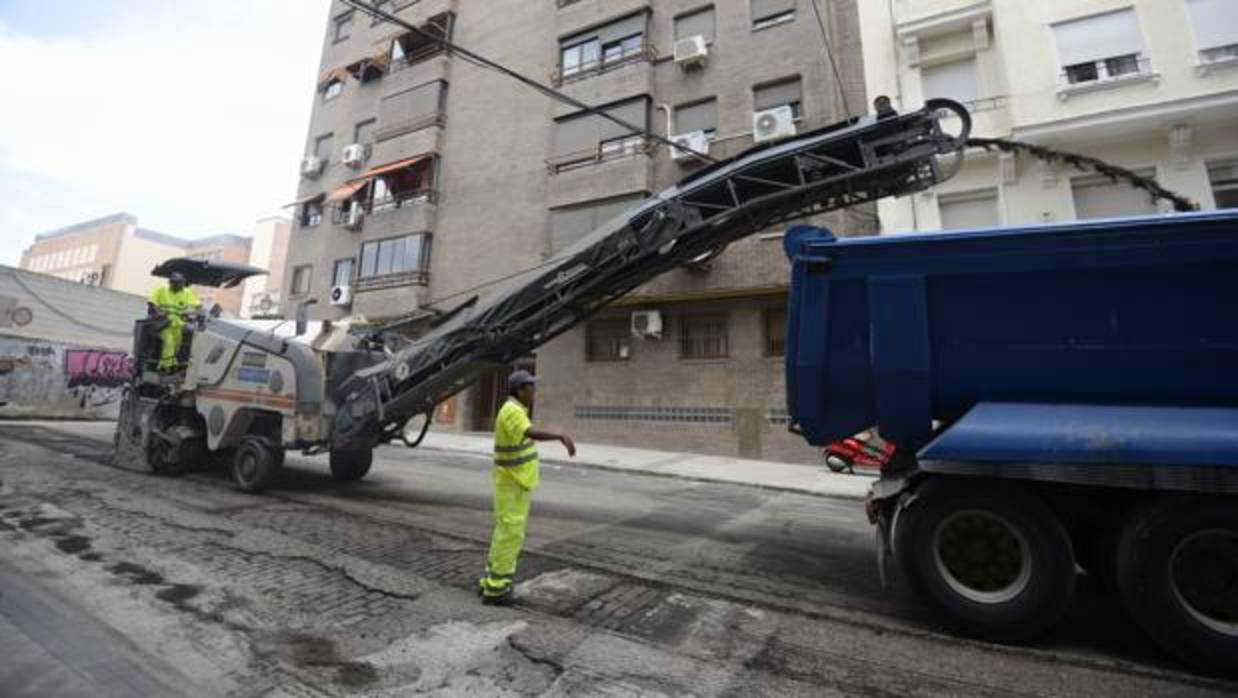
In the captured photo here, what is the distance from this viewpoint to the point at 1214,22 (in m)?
10.8

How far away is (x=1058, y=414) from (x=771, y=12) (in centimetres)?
1598

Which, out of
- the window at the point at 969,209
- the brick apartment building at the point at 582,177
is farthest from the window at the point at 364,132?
the window at the point at 969,209

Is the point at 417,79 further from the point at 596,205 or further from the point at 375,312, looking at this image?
the point at 596,205

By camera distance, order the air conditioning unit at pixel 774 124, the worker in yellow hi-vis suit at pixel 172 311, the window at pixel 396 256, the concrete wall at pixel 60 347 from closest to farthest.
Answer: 1. the worker in yellow hi-vis suit at pixel 172 311
2. the air conditioning unit at pixel 774 124
3. the concrete wall at pixel 60 347
4. the window at pixel 396 256

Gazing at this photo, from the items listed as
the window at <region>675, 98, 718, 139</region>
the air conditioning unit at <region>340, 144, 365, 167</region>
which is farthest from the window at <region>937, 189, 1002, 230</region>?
the air conditioning unit at <region>340, 144, 365, 167</region>

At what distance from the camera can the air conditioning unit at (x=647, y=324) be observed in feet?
50.9

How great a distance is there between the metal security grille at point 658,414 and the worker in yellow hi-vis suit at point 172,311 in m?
10.3

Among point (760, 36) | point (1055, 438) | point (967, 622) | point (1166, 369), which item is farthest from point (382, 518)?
point (760, 36)

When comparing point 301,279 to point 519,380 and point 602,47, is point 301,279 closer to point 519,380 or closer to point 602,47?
point 602,47

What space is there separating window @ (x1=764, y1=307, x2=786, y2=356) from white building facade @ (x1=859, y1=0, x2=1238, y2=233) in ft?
10.8

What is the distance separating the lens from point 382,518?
6.44 m

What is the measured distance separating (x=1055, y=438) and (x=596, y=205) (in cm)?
1525

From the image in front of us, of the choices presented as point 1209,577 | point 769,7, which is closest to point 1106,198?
point 769,7

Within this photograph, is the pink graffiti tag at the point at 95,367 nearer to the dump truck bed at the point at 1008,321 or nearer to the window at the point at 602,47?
the window at the point at 602,47
